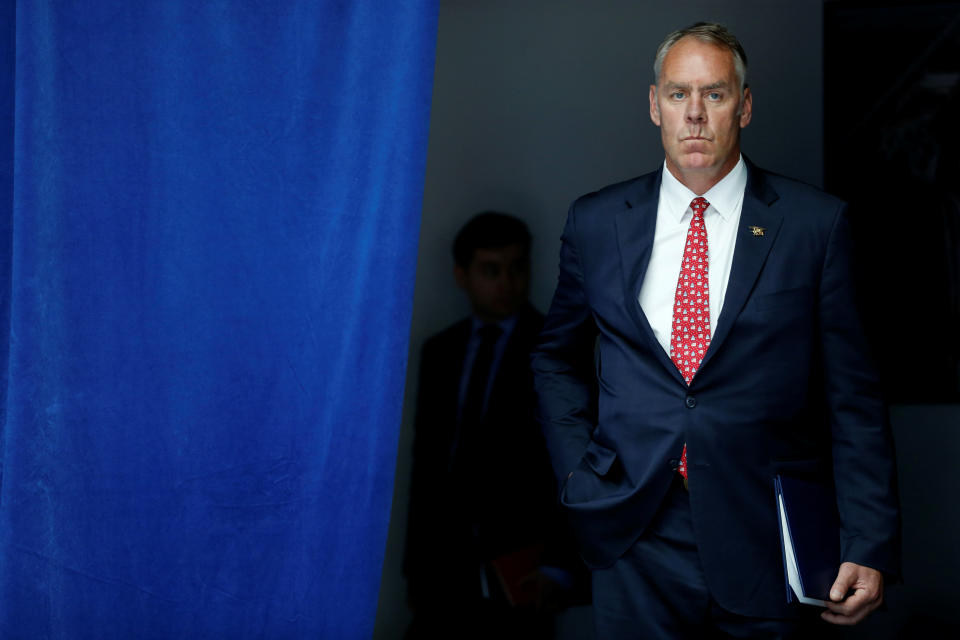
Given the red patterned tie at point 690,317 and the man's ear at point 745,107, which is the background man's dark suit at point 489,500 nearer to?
the red patterned tie at point 690,317

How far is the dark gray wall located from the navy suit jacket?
4.92 ft

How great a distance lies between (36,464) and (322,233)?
0.75 meters

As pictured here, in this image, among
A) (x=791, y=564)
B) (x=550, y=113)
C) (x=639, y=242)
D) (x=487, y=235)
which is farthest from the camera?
(x=550, y=113)

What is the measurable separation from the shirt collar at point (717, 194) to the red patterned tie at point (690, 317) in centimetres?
9

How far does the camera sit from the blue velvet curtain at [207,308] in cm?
196

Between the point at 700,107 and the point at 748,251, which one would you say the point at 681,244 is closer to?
the point at 748,251

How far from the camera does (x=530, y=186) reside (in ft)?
11.2

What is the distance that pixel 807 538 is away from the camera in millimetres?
1783

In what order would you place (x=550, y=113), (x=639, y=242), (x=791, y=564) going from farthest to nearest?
(x=550, y=113) → (x=639, y=242) → (x=791, y=564)

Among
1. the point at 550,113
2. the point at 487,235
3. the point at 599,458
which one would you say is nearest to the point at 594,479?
the point at 599,458

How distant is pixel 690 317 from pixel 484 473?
1432mm

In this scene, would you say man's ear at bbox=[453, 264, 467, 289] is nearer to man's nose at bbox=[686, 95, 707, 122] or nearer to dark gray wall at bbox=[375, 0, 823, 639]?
dark gray wall at bbox=[375, 0, 823, 639]

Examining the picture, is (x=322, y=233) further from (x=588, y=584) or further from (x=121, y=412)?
(x=588, y=584)

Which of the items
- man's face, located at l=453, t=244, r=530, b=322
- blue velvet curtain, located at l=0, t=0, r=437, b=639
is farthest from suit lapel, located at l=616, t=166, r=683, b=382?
man's face, located at l=453, t=244, r=530, b=322
